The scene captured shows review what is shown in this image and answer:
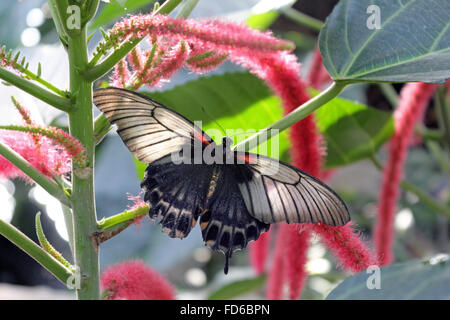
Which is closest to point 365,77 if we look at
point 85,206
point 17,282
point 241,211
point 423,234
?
point 241,211

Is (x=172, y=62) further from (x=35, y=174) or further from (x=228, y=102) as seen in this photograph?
(x=228, y=102)

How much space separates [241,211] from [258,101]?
0.35 meters

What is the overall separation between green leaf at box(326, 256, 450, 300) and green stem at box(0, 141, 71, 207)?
0.87 feet

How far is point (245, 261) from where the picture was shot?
192 cm

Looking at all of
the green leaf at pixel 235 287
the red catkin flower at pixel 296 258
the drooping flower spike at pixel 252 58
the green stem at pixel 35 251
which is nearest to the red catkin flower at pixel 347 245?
the drooping flower spike at pixel 252 58

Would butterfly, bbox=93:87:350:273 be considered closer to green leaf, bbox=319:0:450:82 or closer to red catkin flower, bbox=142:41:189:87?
red catkin flower, bbox=142:41:189:87

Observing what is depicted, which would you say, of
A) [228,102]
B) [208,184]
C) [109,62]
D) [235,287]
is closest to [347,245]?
[208,184]

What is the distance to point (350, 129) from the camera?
96 cm

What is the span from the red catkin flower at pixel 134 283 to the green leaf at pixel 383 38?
299 millimetres

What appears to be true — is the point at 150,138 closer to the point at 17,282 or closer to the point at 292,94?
the point at 292,94

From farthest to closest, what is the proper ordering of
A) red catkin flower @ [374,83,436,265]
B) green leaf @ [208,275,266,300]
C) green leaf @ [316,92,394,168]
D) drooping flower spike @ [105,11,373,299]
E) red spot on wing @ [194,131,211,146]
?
1. green leaf @ [208,275,266,300]
2. green leaf @ [316,92,394,168]
3. red catkin flower @ [374,83,436,265]
4. red spot on wing @ [194,131,211,146]
5. drooping flower spike @ [105,11,373,299]

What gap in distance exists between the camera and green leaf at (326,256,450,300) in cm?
49

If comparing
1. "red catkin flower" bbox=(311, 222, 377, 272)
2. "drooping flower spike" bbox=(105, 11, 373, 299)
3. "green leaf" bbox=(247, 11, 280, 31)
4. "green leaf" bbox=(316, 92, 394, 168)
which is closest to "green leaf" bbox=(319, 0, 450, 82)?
"drooping flower spike" bbox=(105, 11, 373, 299)

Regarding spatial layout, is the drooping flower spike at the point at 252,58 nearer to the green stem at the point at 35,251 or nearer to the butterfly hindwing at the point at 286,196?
the butterfly hindwing at the point at 286,196
